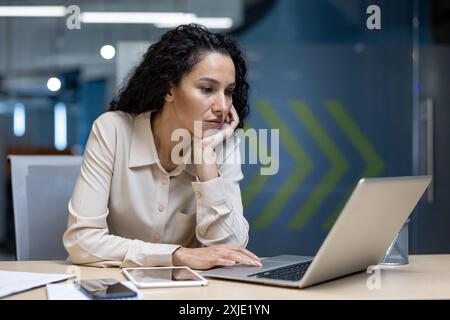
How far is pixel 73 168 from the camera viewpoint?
2090 mm

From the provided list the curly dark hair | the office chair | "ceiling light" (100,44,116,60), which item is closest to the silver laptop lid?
the curly dark hair

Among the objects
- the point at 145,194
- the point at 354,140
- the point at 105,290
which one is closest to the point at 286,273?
the point at 105,290

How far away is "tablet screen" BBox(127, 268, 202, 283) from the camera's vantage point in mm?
1256

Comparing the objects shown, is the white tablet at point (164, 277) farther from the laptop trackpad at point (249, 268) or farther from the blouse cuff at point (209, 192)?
the blouse cuff at point (209, 192)

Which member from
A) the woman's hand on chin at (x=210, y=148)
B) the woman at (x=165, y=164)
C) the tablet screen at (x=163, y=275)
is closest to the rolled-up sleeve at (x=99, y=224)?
the woman at (x=165, y=164)

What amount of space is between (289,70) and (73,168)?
223 cm

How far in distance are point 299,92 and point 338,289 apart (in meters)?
2.92

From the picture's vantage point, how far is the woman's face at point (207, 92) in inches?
77.4

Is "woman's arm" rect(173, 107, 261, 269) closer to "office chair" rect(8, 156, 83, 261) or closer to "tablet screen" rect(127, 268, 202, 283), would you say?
"tablet screen" rect(127, 268, 202, 283)

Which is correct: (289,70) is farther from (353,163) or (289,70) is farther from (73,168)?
(73,168)

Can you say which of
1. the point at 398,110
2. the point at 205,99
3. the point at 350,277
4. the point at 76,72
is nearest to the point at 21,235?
the point at 205,99

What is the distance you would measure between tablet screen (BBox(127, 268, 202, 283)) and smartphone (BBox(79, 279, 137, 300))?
73 mm

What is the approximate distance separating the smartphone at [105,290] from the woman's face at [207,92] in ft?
2.70

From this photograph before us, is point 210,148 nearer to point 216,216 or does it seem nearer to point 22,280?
point 216,216
